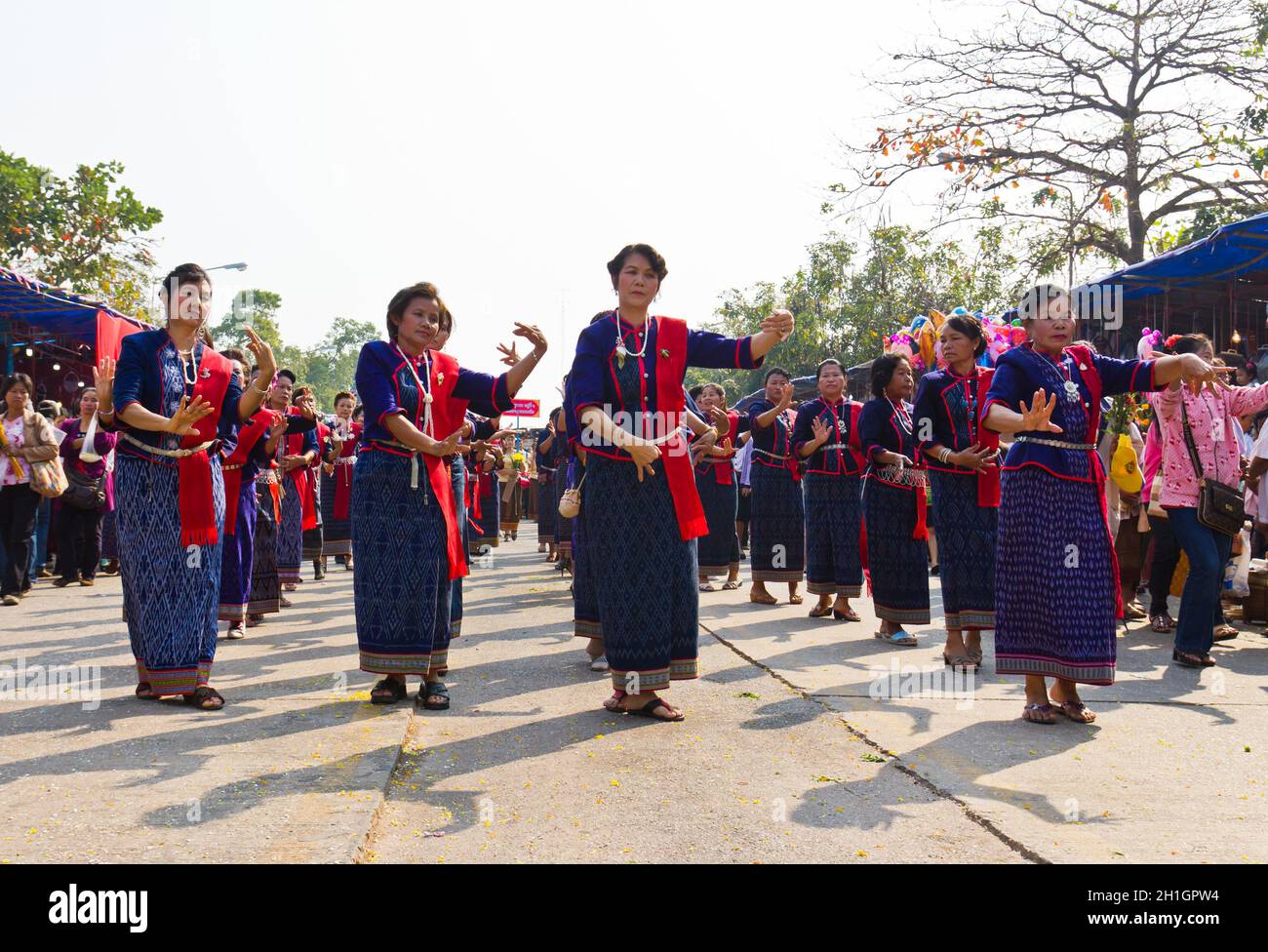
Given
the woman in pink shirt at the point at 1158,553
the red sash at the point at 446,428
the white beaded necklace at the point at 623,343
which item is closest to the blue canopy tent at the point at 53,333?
the red sash at the point at 446,428

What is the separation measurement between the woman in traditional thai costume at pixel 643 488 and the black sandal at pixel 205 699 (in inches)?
75.0

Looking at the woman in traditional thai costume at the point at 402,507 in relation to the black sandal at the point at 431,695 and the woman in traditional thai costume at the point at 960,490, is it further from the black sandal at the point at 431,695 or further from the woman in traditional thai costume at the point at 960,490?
the woman in traditional thai costume at the point at 960,490

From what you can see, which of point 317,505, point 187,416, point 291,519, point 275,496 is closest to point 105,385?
point 187,416

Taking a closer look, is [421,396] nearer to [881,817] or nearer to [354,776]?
[354,776]

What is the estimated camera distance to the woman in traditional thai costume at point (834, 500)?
877 centimetres

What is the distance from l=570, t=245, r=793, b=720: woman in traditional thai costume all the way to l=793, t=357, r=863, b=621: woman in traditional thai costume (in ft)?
12.5

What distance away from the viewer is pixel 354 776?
13.1 ft

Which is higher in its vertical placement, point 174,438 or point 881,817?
point 174,438

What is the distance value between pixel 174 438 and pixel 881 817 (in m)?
3.75

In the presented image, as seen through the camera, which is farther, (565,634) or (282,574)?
(282,574)

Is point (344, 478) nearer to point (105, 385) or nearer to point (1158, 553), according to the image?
point (105, 385)

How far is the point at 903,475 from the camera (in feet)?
25.1
